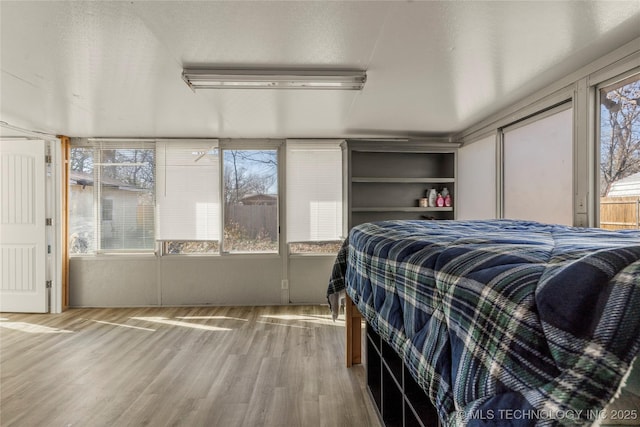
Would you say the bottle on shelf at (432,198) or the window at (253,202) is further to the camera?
the window at (253,202)

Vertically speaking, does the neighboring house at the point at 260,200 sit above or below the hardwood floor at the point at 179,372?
above

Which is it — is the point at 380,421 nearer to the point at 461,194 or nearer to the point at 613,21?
the point at 613,21

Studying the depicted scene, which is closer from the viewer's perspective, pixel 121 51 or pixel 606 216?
pixel 121 51

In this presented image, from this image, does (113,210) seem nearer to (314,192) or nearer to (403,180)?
(314,192)

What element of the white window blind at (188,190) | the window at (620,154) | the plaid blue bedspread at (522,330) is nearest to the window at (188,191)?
the white window blind at (188,190)

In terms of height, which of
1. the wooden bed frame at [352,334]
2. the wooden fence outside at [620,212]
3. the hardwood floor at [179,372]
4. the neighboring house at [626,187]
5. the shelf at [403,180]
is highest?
the shelf at [403,180]

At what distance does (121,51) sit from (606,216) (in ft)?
10.1

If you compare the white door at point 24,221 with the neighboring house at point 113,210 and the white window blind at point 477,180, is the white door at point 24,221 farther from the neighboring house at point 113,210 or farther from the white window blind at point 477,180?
the white window blind at point 477,180

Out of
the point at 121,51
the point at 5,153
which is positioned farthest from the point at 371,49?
the point at 5,153

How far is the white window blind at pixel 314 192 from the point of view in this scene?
13.8 ft

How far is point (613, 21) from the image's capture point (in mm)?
1546

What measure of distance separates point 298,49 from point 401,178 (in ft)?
8.04

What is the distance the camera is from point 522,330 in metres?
0.52

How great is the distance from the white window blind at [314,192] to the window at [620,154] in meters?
2.67
